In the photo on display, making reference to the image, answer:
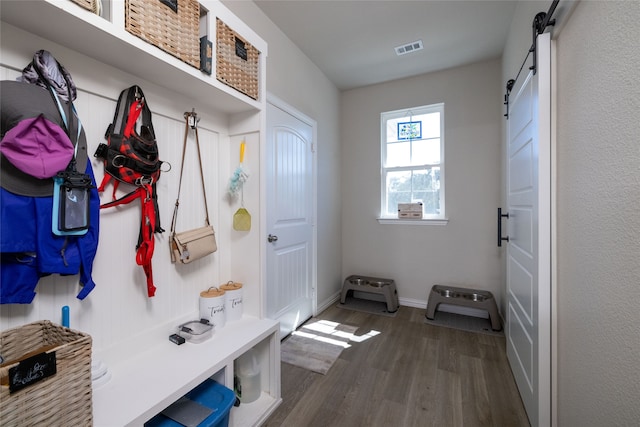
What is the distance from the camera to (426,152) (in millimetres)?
3295

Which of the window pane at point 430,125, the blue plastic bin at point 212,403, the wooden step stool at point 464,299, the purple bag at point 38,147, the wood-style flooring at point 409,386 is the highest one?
the window pane at point 430,125

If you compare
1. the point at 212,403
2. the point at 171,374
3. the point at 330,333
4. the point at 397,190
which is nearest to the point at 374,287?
the point at 330,333

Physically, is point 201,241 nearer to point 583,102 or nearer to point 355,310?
point 583,102

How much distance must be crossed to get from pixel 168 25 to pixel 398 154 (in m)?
2.85

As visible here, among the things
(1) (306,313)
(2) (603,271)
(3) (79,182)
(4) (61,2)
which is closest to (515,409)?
(2) (603,271)

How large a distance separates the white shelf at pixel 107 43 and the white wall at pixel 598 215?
1540mm

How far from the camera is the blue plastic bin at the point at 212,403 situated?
1.08m

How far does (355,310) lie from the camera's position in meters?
3.17

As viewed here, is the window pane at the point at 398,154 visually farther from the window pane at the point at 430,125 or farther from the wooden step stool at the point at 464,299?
the wooden step stool at the point at 464,299

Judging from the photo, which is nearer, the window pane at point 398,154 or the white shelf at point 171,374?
the white shelf at point 171,374

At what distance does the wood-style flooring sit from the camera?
1574 millimetres

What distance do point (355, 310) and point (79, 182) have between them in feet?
9.35

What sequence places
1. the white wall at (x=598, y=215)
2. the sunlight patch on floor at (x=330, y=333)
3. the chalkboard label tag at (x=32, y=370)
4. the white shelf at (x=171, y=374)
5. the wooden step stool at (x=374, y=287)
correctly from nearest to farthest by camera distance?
the chalkboard label tag at (x=32, y=370), the white wall at (x=598, y=215), the white shelf at (x=171, y=374), the sunlight patch on floor at (x=330, y=333), the wooden step stool at (x=374, y=287)

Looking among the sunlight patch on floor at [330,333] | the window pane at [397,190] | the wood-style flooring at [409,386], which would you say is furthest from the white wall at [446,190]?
the sunlight patch on floor at [330,333]
